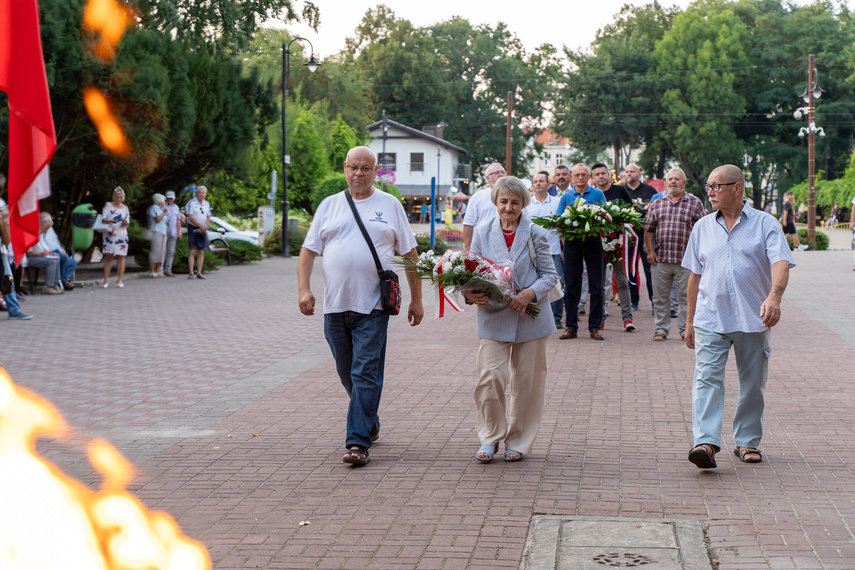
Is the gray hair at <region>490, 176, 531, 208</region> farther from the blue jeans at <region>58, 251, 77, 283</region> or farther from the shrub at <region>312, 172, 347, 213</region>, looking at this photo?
the shrub at <region>312, 172, 347, 213</region>

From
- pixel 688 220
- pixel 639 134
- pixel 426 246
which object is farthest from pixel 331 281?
pixel 639 134

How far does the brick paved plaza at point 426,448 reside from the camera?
4.45 meters

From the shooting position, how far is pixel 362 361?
5.90 metres

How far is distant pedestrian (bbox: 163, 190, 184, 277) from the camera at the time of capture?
2102 cm

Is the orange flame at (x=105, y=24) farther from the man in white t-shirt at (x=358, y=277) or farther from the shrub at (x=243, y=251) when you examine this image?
the man in white t-shirt at (x=358, y=277)

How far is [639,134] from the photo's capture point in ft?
234

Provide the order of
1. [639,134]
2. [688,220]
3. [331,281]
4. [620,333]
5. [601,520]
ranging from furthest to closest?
[639,134], [620,333], [688,220], [331,281], [601,520]

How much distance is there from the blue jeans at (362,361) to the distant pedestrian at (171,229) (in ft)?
51.5

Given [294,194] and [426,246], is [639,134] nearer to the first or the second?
[294,194]

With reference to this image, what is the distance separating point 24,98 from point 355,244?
2578mm

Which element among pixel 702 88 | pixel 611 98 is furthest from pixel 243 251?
pixel 702 88

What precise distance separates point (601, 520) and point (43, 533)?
7.79 ft

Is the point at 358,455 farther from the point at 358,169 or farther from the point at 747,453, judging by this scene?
the point at 747,453

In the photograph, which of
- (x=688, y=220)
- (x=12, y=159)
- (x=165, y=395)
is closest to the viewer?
(x=12, y=159)
